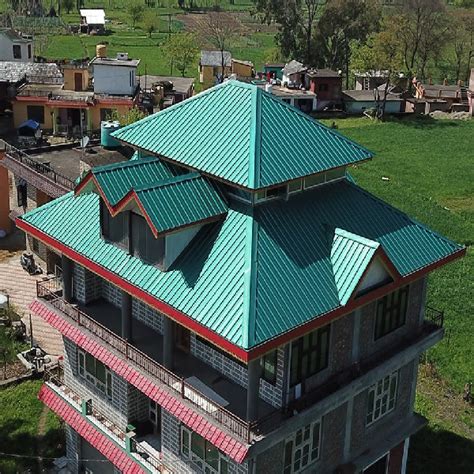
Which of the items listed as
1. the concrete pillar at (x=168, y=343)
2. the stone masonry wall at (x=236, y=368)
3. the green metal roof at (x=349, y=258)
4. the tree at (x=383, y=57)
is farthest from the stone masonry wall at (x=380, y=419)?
the tree at (x=383, y=57)

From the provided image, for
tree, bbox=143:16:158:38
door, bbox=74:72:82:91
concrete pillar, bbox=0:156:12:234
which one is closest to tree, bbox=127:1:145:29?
tree, bbox=143:16:158:38

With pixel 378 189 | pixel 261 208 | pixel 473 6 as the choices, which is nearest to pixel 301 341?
pixel 261 208

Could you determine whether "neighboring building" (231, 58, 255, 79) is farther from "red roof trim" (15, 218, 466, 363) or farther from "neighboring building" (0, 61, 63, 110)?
"red roof trim" (15, 218, 466, 363)

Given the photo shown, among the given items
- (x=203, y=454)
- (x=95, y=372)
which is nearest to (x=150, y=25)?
(x=95, y=372)

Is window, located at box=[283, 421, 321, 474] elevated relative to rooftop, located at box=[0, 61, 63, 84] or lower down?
lower down

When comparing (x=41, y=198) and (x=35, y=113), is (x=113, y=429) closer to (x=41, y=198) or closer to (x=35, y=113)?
(x=41, y=198)

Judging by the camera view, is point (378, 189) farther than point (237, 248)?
Yes

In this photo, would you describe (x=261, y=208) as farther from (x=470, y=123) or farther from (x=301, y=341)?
(x=470, y=123)
